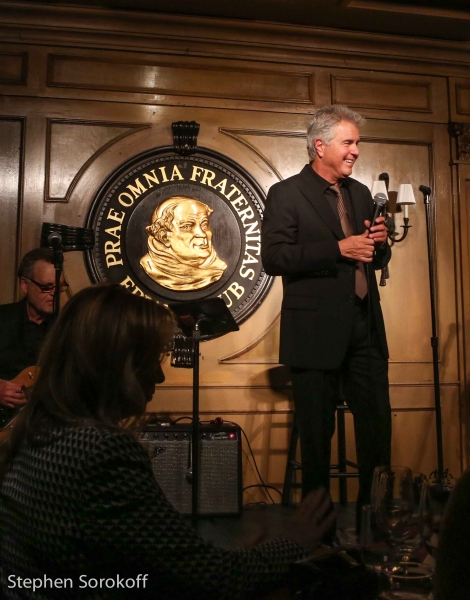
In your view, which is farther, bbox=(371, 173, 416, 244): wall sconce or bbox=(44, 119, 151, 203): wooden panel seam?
bbox=(371, 173, 416, 244): wall sconce

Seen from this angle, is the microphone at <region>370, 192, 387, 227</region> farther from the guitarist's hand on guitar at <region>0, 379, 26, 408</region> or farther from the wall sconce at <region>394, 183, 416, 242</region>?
the guitarist's hand on guitar at <region>0, 379, 26, 408</region>

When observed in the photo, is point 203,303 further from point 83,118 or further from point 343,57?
point 343,57

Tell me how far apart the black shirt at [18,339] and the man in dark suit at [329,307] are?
1388 mm

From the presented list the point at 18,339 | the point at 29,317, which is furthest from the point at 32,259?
the point at 18,339

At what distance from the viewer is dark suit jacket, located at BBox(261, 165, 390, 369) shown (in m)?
2.59

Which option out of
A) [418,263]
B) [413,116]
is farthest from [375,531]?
[413,116]

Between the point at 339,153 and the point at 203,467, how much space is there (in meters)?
1.81

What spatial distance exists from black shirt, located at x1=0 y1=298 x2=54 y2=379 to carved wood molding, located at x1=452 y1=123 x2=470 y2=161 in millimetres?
3015

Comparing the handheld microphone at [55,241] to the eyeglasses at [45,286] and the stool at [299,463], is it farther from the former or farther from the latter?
the stool at [299,463]

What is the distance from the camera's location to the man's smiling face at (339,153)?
9.22 feet

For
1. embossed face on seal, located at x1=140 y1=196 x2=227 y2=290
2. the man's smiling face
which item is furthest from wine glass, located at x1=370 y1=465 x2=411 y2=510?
embossed face on seal, located at x1=140 y1=196 x2=227 y2=290

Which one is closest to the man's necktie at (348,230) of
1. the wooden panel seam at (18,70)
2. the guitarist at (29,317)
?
the guitarist at (29,317)

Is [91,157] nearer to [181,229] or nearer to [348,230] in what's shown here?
[181,229]

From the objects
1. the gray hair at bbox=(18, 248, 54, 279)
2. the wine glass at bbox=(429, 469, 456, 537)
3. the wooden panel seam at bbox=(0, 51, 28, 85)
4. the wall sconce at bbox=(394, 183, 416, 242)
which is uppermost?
the wooden panel seam at bbox=(0, 51, 28, 85)
